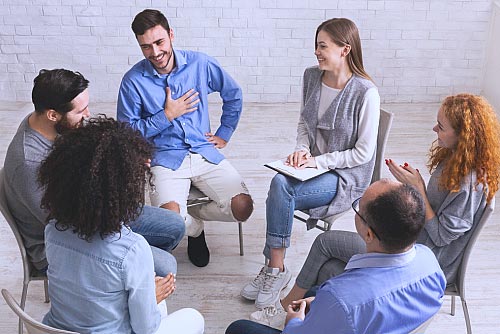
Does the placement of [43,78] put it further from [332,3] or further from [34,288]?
[332,3]

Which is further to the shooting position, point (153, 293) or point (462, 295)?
point (462, 295)

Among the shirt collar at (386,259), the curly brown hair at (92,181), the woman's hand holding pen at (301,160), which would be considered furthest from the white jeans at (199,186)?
the shirt collar at (386,259)

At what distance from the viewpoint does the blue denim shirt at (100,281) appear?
6.84 feet

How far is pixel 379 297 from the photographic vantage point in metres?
2.01

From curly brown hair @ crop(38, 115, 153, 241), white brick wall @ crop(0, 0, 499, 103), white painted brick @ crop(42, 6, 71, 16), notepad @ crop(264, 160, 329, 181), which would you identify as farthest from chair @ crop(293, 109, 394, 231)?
white painted brick @ crop(42, 6, 71, 16)

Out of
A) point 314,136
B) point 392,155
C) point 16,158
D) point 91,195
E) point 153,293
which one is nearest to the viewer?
point 91,195

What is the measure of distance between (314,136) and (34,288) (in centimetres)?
152

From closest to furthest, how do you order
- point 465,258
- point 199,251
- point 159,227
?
1. point 465,258
2. point 159,227
3. point 199,251

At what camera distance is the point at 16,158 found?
8.93 feet

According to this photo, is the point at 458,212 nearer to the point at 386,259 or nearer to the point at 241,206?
the point at 386,259

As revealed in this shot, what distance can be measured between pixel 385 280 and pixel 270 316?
3.88 feet

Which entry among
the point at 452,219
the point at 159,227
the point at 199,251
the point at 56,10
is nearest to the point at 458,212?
the point at 452,219

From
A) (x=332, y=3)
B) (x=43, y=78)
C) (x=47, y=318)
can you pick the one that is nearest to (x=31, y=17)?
(x=332, y=3)

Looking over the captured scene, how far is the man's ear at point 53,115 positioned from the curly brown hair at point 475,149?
150 centimetres
